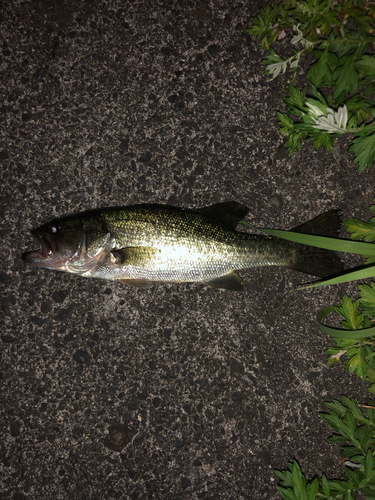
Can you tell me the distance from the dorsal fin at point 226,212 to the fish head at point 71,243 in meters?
0.88

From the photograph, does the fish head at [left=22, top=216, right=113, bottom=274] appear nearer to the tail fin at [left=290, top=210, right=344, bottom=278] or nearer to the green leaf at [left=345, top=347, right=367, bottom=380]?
the tail fin at [left=290, top=210, right=344, bottom=278]

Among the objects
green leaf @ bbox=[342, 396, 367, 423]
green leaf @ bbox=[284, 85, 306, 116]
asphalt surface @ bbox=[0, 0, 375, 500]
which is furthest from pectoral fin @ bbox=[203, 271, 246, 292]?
green leaf @ bbox=[284, 85, 306, 116]

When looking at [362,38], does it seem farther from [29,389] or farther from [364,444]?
[29,389]

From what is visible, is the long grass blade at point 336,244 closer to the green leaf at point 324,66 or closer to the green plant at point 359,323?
the green plant at point 359,323

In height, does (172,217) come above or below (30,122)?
below

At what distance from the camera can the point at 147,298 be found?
301 centimetres

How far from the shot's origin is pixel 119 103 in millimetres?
3043

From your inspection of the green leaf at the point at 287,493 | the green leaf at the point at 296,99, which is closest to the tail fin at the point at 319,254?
the green leaf at the point at 296,99

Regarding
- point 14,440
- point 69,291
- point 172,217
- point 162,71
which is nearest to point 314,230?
point 172,217

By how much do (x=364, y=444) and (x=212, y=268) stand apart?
1930 millimetres

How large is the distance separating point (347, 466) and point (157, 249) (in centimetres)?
261

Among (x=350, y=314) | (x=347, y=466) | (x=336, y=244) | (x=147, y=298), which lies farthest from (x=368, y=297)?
(x=147, y=298)

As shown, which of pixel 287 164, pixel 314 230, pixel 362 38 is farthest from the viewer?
pixel 287 164

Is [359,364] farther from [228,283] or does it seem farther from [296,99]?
[296,99]
